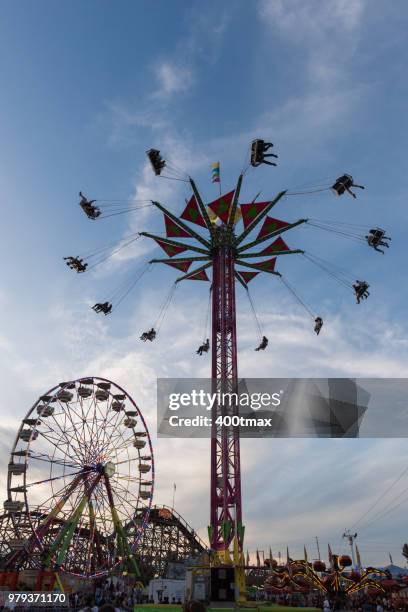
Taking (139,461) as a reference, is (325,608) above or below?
→ below

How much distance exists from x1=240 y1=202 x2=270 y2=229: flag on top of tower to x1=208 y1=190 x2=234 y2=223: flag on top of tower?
3.29ft

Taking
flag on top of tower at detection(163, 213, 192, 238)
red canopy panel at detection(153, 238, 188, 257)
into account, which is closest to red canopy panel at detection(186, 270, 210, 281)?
red canopy panel at detection(153, 238, 188, 257)

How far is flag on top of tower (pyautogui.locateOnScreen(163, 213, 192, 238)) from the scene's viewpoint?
31.0 metres

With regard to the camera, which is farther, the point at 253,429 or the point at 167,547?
the point at 167,547

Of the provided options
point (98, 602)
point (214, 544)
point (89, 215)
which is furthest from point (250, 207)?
point (98, 602)

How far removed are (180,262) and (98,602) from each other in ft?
67.1

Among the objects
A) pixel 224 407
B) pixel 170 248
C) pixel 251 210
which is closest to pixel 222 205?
pixel 251 210

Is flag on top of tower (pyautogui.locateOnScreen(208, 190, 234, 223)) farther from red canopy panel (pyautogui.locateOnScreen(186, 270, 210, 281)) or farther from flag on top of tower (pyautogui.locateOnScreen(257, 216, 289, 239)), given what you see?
red canopy panel (pyautogui.locateOnScreen(186, 270, 210, 281))

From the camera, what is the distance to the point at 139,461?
126 ft

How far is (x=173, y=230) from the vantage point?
31344 mm

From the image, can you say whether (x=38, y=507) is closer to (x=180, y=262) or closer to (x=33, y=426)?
(x=33, y=426)

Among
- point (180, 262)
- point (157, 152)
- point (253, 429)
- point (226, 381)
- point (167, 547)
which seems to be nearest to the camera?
point (157, 152)

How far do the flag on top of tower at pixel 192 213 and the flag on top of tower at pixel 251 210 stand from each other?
2716 mm

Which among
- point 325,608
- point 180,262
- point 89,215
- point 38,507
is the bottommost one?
point 325,608
